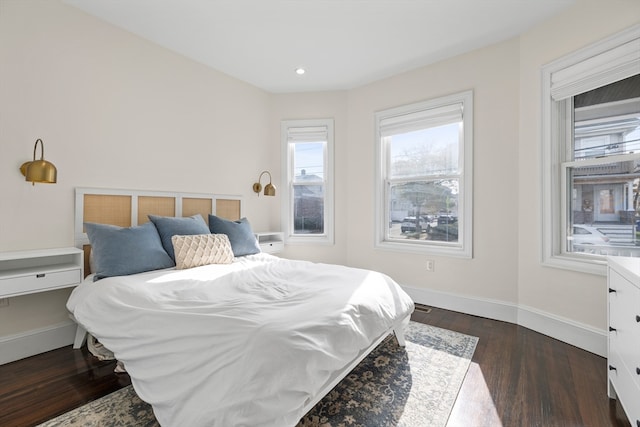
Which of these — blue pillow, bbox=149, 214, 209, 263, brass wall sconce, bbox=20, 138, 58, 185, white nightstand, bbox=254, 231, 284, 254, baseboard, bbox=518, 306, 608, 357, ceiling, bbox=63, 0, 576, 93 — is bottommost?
baseboard, bbox=518, 306, 608, 357

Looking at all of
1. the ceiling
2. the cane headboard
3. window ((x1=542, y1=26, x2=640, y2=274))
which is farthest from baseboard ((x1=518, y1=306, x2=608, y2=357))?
the cane headboard

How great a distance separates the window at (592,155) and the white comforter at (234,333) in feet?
5.44

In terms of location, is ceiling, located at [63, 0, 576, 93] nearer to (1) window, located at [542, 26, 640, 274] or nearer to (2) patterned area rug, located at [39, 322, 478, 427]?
(1) window, located at [542, 26, 640, 274]

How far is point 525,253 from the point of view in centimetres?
286

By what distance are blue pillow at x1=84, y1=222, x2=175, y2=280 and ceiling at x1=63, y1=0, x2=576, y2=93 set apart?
1852 mm

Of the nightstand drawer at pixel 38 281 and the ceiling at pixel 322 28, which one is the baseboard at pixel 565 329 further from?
the nightstand drawer at pixel 38 281

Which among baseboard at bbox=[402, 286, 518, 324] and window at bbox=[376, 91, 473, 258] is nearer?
Answer: baseboard at bbox=[402, 286, 518, 324]

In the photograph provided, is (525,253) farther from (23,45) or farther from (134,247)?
(23,45)

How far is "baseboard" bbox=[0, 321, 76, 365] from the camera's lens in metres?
2.20

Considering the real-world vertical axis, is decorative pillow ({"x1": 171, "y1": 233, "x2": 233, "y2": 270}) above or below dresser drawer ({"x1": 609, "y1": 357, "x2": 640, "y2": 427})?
above

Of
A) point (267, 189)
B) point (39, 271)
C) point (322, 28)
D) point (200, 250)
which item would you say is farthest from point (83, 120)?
point (322, 28)

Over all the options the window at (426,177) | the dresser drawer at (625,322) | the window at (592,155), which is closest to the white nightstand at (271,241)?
the window at (426,177)

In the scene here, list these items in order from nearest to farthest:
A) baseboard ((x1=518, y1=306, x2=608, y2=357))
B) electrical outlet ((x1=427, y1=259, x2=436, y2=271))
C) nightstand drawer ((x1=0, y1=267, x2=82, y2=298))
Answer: nightstand drawer ((x1=0, y1=267, x2=82, y2=298))
baseboard ((x1=518, y1=306, x2=608, y2=357))
electrical outlet ((x1=427, y1=259, x2=436, y2=271))

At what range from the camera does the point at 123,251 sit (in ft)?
7.52
